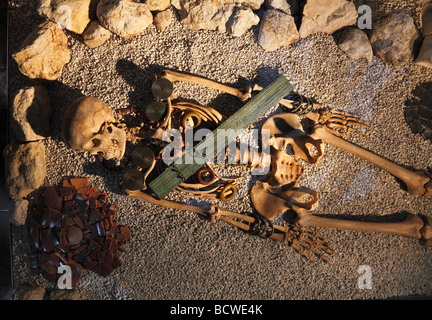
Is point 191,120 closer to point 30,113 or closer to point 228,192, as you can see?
point 228,192

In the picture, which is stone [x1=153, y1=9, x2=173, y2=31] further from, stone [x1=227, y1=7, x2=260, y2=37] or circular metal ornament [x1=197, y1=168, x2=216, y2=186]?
circular metal ornament [x1=197, y1=168, x2=216, y2=186]

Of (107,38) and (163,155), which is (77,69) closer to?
(107,38)

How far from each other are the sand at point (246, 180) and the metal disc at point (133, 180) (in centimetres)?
21

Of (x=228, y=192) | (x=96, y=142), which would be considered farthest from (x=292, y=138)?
(x=96, y=142)

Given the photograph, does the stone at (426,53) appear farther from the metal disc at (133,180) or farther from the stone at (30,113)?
the stone at (30,113)

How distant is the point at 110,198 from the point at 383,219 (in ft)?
7.54

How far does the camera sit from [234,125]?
253 cm

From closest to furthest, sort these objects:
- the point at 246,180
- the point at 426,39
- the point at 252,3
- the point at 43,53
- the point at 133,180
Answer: the point at 43,53 → the point at 133,180 → the point at 252,3 → the point at 246,180 → the point at 426,39

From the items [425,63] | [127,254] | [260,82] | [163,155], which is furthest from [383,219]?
[127,254]

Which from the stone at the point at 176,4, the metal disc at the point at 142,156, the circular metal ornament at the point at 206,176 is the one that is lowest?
the circular metal ornament at the point at 206,176

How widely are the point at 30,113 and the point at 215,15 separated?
1.52 meters

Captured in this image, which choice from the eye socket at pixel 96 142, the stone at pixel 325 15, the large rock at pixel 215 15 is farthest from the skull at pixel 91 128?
the stone at pixel 325 15

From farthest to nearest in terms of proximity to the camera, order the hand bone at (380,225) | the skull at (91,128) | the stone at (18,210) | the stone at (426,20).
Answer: the stone at (426,20)
the hand bone at (380,225)
the stone at (18,210)
the skull at (91,128)

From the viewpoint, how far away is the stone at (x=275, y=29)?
8.72 feet
